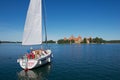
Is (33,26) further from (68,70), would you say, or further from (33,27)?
(68,70)

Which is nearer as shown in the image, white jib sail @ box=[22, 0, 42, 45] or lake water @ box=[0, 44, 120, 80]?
lake water @ box=[0, 44, 120, 80]

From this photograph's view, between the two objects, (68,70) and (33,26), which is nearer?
Answer: (68,70)

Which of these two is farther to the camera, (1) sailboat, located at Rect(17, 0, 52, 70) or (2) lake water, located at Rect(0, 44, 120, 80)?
(1) sailboat, located at Rect(17, 0, 52, 70)

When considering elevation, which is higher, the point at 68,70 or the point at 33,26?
the point at 33,26

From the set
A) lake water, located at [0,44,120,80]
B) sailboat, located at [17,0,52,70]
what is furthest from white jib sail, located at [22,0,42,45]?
lake water, located at [0,44,120,80]

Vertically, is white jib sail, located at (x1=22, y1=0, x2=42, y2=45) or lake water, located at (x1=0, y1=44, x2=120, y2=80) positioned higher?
white jib sail, located at (x1=22, y1=0, x2=42, y2=45)

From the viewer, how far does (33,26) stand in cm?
2975

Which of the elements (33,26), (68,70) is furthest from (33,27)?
(68,70)

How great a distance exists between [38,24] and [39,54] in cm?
585

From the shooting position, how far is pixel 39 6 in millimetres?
30531

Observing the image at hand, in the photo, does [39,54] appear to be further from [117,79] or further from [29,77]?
[117,79]

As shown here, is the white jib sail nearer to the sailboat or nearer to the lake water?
the sailboat

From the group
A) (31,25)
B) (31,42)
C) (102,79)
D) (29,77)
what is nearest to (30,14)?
(31,25)

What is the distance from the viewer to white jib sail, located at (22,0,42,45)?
29.4 meters
